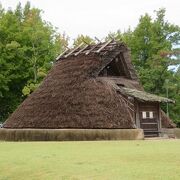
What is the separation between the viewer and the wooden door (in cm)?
3197

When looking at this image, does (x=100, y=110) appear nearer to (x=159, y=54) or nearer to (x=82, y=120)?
(x=82, y=120)

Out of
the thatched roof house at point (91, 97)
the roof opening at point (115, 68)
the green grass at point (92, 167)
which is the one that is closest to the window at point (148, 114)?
the thatched roof house at point (91, 97)

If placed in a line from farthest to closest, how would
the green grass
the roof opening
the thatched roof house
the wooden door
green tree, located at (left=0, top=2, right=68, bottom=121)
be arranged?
green tree, located at (left=0, top=2, right=68, bottom=121)
the roof opening
the wooden door
the thatched roof house
the green grass

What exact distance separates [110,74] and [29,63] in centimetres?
1663

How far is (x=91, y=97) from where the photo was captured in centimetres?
2970

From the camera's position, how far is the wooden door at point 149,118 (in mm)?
31969

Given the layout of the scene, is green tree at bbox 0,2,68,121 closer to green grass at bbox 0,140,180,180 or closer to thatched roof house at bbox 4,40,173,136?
thatched roof house at bbox 4,40,173,136

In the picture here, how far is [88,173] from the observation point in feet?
37.6

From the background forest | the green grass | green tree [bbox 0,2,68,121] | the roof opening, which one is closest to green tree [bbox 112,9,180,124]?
the background forest

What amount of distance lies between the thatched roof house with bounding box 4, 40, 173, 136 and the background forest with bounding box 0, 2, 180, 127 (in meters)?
12.9

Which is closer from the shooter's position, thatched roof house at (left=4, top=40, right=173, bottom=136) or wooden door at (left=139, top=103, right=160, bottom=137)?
thatched roof house at (left=4, top=40, right=173, bottom=136)

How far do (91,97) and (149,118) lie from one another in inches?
205

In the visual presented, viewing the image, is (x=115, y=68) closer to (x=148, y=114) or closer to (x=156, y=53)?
(x=148, y=114)

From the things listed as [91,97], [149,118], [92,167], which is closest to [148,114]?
[149,118]
